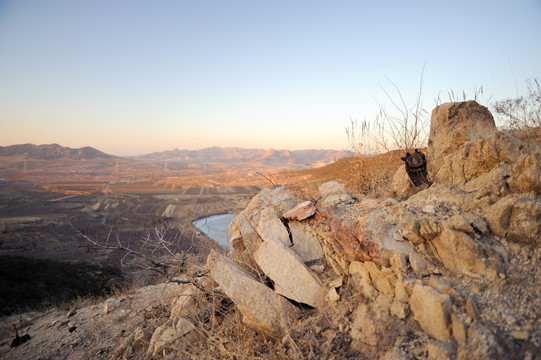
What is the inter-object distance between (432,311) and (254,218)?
2.42 metres

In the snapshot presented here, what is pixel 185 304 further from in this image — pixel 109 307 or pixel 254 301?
pixel 109 307

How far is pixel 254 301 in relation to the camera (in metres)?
2.61

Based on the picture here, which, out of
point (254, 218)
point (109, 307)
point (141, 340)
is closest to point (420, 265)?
point (254, 218)

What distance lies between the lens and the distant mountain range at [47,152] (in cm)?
6100

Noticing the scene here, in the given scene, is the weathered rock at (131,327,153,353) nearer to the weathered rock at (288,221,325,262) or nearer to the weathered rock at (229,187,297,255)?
the weathered rock at (229,187,297,255)

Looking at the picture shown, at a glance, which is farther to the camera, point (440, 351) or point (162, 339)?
point (162, 339)

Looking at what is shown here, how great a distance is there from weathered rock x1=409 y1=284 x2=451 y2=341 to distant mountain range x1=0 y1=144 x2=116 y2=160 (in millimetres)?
79068

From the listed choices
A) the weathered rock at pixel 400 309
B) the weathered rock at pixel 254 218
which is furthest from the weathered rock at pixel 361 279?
the weathered rock at pixel 254 218

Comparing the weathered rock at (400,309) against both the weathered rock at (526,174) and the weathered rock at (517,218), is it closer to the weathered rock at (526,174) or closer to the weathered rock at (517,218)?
the weathered rock at (517,218)

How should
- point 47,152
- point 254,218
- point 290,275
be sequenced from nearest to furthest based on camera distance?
point 290,275
point 254,218
point 47,152

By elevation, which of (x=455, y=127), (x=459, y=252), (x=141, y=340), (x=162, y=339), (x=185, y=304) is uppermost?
(x=455, y=127)

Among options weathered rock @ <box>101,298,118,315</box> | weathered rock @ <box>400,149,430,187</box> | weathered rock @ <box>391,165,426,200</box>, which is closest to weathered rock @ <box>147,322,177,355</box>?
weathered rock @ <box>101,298,118,315</box>

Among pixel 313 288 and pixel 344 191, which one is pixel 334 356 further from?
pixel 344 191

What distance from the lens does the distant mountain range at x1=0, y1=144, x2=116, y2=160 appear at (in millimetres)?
61000
